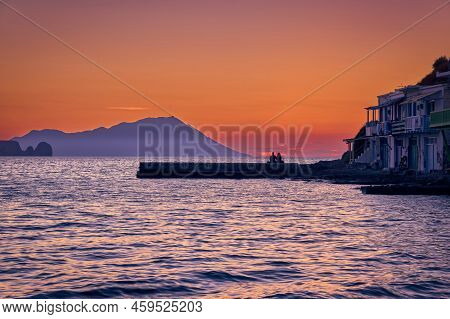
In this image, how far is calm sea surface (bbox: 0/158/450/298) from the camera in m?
14.9

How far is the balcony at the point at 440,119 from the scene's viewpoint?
43.0 metres

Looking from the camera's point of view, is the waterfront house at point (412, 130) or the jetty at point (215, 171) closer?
the waterfront house at point (412, 130)

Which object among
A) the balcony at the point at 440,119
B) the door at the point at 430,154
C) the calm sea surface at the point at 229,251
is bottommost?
the calm sea surface at the point at 229,251

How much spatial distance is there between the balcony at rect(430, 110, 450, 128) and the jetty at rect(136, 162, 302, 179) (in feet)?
112

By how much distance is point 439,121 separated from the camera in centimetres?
4484

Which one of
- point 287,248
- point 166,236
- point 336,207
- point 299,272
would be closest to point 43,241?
point 166,236

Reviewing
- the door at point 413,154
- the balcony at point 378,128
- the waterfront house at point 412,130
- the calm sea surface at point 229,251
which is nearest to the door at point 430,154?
the waterfront house at point 412,130

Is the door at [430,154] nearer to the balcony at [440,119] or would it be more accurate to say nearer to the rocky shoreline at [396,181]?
the rocky shoreline at [396,181]

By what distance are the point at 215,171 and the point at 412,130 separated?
104ft

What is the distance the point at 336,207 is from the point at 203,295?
24.4 m

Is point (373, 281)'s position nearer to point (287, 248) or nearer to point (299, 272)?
point (299, 272)

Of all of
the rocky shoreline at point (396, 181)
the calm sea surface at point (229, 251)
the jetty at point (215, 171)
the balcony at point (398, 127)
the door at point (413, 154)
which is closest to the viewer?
the calm sea surface at point (229, 251)

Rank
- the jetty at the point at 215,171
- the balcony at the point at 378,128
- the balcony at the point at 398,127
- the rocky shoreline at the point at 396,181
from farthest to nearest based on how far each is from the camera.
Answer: the jetty at the point at 215,171 < the balcony at the point at 378,128 < the balcony at the point at 398,127 < the rocky shoreline at the point at 396,181

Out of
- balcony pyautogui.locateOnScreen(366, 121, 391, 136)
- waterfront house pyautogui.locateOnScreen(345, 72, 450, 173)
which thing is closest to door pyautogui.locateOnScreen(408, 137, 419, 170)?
waterfront house pyautogui.locateOnScreen(345, 72, 450, 173)
